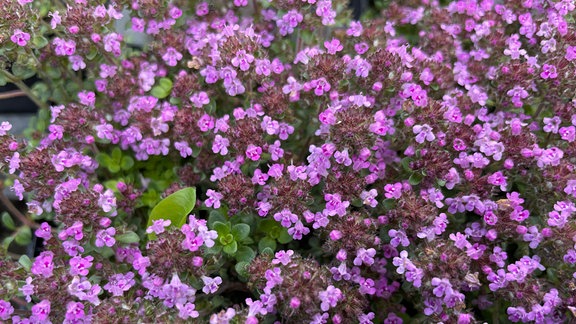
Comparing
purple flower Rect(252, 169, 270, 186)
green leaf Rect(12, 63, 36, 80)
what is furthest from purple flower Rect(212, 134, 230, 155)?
green leaf Rect(12, 63, 36, 80)

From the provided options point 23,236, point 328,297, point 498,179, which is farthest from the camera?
point 23,236

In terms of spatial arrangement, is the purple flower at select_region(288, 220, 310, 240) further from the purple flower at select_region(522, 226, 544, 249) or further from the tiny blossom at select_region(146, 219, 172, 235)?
the purple flower at select_region(522, 226, 544, 249)

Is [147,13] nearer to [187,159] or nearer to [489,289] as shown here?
[187,159]

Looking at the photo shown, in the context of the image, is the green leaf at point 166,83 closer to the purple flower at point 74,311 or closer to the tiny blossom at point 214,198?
the tiny blossom at point 214,198

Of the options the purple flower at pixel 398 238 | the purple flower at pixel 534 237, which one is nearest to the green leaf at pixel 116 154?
the purple flower at pixel 398 238

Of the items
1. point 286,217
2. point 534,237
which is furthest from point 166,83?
point 534,237

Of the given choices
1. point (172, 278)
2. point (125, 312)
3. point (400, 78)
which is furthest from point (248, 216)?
point (400, 78)

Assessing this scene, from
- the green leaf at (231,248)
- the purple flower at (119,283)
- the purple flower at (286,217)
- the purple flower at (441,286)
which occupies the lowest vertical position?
the purple flower at (441,286)

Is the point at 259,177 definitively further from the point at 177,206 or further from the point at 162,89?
the point at 162,89
